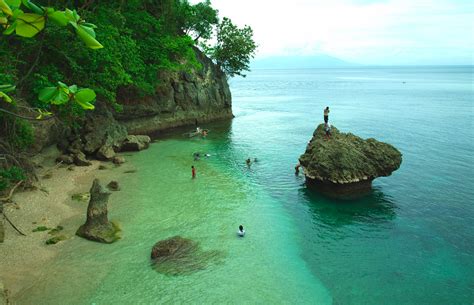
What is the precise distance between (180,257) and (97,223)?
526 centimetres

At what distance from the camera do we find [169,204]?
23000mm

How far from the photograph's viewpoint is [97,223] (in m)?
18.5

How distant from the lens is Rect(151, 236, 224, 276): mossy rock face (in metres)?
16.0

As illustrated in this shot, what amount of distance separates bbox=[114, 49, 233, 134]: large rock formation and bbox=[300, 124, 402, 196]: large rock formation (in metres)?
24.8

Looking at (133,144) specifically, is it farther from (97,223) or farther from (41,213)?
(97,223)

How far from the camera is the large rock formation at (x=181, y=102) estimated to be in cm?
4284

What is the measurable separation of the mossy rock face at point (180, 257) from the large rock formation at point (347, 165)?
36.8 ft

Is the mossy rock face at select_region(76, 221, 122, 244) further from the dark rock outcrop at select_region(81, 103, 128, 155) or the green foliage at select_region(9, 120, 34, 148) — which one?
the dark rock outcrop at select_region(81, 103, 128, 155)

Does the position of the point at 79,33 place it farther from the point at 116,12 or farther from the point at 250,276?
the point at 116,12

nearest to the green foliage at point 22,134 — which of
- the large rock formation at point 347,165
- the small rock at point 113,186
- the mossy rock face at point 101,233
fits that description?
the small rock at point 113,186

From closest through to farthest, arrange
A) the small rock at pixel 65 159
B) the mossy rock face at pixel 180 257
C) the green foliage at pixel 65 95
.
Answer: the green foliage at pixel 65 95 → the mossy rock face at pixel 180 257 → the small rock at pixel 65 159

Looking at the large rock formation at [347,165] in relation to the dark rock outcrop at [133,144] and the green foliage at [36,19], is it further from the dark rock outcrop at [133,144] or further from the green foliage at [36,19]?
the green foliage at [36,19]

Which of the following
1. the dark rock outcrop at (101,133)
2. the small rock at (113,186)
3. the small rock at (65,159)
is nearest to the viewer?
the small rock at (113,186)

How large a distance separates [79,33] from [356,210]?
2315 cm
